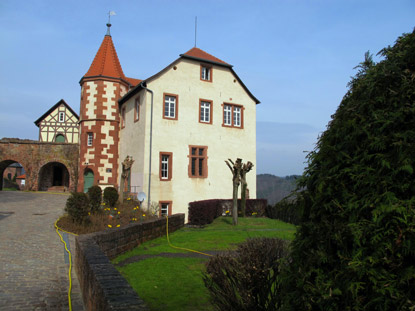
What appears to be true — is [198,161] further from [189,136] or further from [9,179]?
[9,179]

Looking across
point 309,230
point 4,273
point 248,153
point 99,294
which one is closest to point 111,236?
point 4,273

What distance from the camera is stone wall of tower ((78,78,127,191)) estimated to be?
83.0 ft

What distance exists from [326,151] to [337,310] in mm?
1099

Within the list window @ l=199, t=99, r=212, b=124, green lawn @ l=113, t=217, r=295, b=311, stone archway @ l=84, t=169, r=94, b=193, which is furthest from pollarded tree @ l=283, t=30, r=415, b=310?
stone archway @ l=84, t=169, r=94, b=193

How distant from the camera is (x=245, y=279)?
4.13 meters

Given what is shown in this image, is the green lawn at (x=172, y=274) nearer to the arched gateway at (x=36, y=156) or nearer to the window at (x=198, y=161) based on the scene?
the window at (x=198, y=161)

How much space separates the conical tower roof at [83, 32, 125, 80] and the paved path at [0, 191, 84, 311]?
1386 centimetres

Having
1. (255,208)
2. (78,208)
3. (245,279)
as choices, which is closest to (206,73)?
(255,208)

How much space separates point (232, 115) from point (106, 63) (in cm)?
1086

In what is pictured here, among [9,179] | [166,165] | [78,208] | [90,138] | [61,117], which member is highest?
[61,117]

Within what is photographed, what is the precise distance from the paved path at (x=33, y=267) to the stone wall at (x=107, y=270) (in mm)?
470

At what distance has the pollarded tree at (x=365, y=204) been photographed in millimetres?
2064

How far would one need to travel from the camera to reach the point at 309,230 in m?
2.61

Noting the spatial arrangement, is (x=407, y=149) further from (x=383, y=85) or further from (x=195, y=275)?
(x=195, y=275)
